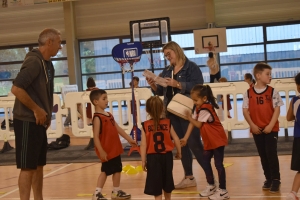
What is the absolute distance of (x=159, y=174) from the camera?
13.9ft

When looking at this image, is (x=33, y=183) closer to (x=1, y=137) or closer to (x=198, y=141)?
(x=198, y=141)

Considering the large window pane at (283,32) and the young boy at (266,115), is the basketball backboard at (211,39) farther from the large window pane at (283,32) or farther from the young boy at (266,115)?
the young boy at (266,115)

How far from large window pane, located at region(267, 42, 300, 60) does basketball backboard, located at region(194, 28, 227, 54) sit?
99.4 inches

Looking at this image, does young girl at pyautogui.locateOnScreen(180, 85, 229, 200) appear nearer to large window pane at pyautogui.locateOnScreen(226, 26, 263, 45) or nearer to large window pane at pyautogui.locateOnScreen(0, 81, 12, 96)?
large window pane at pyautogui.locateOnScreen(226, 26, 263, 45)

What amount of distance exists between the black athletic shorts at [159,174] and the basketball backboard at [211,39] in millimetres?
12155

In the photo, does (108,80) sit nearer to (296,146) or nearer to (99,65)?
(99,65)

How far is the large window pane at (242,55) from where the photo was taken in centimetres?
1786

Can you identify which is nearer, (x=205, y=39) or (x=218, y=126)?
(x=218, y=126)

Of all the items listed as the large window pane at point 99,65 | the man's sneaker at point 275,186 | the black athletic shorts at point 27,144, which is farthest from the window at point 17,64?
the black athletic shorts at point 27,144

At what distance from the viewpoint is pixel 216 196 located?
470 centimetres

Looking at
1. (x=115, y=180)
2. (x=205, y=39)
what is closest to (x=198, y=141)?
(x=115, y=180)

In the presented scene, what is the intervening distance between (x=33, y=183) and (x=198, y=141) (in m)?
1.77

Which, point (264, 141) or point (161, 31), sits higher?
point (161, 31)

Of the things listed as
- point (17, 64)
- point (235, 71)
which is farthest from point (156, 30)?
point (17, 64)
